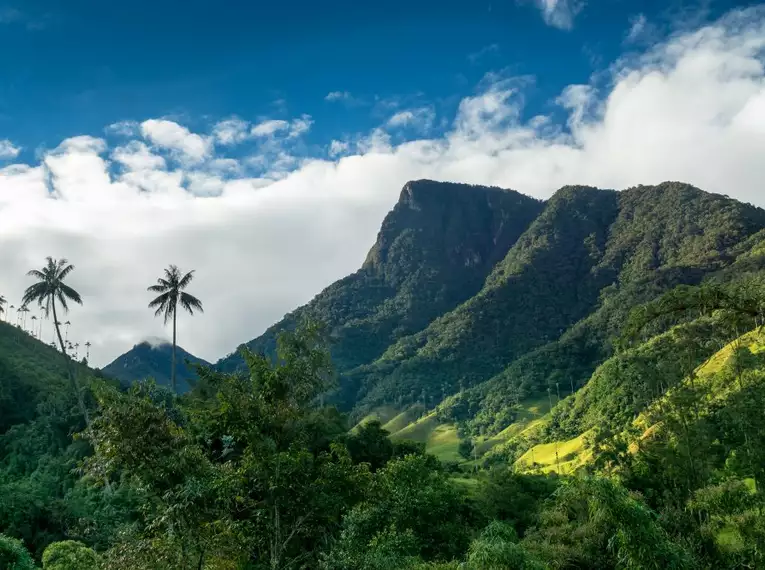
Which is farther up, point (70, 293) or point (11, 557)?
point (70, 293)

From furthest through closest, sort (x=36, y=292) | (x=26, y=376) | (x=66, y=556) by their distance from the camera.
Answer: (x=26, y=376)
(x=36, y=292)
(x=66, y=556)

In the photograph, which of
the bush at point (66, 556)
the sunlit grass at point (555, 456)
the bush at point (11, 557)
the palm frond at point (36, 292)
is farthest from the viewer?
the sunlit grass at point (555, 456)

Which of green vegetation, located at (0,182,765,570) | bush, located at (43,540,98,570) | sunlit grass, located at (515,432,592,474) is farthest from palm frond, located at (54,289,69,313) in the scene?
sunlit grass, located at (515,432,592,474)

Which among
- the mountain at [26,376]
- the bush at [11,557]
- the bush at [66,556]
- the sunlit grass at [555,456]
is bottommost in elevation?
the sunlit grass at [555,456]

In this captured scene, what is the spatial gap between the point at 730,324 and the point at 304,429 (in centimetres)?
1059

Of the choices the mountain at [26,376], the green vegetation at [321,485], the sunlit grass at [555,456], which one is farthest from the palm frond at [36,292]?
the sunlit grass at [555,456]

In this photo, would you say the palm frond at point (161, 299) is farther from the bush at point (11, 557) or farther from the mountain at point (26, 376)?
the bush at point (11, 557)

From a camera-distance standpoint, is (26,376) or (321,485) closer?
(321,485)

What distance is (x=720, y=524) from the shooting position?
19406mm

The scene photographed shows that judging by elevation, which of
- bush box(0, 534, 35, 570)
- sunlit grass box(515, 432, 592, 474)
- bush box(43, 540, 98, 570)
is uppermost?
bush box(0, 534, 35, 570)

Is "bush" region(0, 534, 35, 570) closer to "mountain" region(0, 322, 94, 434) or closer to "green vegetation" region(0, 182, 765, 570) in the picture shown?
"green vegetation" region(0, 182, 765, 570)

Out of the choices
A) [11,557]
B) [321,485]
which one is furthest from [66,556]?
[321,485]

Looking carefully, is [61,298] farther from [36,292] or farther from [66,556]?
[66,556]

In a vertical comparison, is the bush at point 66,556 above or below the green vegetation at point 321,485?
below
